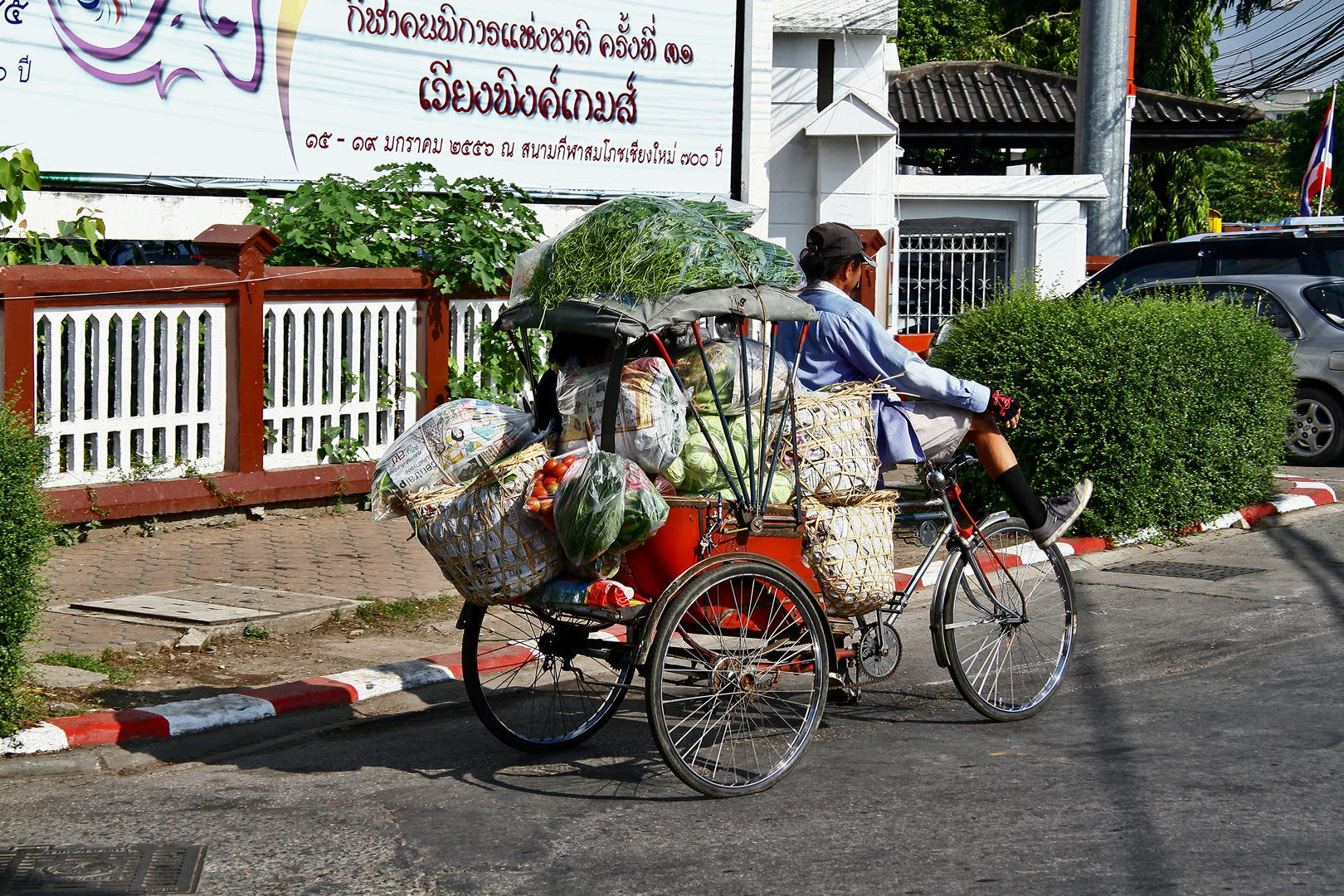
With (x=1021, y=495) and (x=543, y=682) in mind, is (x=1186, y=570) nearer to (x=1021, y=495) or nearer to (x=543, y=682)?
(x=1021, y=495)

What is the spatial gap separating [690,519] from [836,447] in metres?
0.65

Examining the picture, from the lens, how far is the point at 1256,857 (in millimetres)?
4102

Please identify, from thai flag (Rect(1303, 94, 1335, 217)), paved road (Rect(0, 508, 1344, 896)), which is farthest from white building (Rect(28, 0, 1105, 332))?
paved road (Rect(0, 508, 1344, 896))

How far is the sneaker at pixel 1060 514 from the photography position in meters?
5.86

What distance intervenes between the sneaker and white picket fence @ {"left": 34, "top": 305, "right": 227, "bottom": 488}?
222 inches

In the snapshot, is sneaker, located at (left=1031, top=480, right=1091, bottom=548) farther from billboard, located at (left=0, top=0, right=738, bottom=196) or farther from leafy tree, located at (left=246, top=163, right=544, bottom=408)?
billboard, located at (left=0, top=0, right=738, bottom=196)

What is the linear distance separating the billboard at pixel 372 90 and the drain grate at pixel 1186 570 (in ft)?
24.1

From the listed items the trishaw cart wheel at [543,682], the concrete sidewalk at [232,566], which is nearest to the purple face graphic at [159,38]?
the concrete sidewalk at [232,566]

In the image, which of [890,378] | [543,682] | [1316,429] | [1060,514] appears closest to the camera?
[890,378]

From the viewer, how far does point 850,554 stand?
16.5 feet

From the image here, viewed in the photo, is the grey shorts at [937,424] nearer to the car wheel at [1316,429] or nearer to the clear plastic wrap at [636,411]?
the clear plastic wrap at [636,411]

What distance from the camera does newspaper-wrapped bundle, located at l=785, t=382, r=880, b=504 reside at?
5078 mm

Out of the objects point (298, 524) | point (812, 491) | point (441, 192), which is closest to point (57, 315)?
point (298, 524)

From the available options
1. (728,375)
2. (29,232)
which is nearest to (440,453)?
(728,375)
